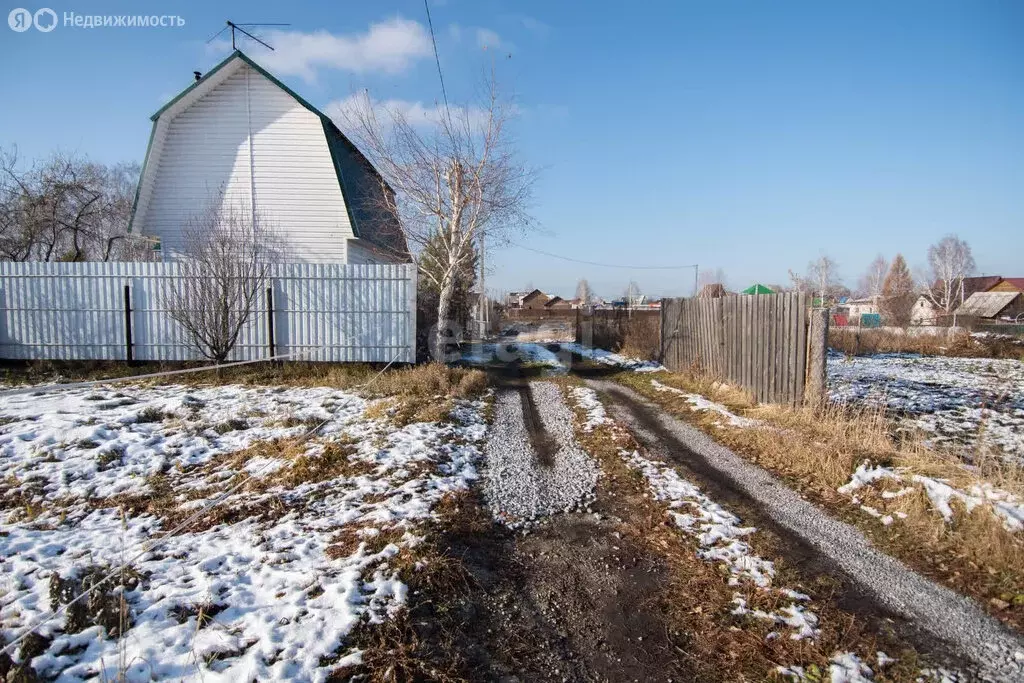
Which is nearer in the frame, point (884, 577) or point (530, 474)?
point (884, 577)

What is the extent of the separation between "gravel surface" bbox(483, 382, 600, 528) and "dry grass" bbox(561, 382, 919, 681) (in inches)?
31.5

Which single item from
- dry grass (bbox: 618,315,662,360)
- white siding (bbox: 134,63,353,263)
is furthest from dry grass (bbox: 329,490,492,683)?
white siding (bbox: 134,63,353,263)

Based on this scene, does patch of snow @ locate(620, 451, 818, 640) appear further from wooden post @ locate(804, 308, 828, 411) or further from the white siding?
the white siding

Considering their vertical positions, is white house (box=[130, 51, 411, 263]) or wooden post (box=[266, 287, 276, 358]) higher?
white house (box=[130, 51, 411, 263])

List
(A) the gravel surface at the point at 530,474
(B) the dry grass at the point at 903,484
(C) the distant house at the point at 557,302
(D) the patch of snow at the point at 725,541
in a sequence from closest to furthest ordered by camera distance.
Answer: (D) the patch of snow at the point at 725,541 → (B) the dry grass at the point at 903,484 → (A) the gravel surface at the point at 530,474 → (C) the distant house at the point at 557,302

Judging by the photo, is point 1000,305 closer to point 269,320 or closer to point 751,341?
point 751,341

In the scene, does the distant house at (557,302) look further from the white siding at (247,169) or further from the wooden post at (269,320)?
the wooden post at (269,320)

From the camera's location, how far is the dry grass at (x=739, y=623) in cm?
248

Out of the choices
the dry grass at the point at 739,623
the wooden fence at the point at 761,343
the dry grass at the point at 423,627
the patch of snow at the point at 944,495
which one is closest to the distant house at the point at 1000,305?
the wooden fence at the point at 761,343

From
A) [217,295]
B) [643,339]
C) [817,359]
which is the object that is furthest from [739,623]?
[643,339]

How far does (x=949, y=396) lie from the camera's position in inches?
371

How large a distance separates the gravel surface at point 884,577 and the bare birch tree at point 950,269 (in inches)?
2252

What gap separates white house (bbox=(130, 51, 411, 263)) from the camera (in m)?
13.6

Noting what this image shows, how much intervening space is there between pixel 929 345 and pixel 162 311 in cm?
2826
